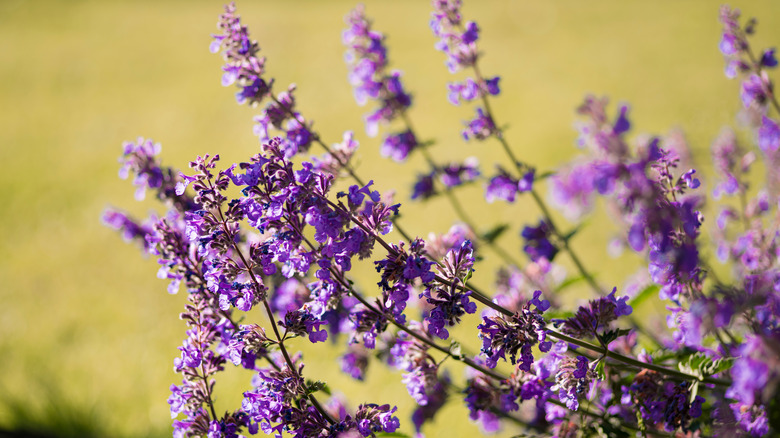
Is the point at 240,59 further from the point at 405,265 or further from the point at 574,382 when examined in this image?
the point at 574,382

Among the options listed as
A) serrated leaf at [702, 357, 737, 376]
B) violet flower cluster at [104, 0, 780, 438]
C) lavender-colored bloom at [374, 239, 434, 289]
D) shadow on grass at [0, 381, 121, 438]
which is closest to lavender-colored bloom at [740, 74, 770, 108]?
violet flower cluster at [104, 0, 780, 438]

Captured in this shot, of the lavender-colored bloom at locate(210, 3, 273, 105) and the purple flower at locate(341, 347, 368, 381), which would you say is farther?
the purple flower at locate(341, 347, 368, 381)

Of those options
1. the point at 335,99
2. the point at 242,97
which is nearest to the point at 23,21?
the point at 335,99

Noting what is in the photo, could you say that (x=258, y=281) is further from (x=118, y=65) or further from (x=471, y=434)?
(x=118, y=65)

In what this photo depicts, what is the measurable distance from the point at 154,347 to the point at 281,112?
2183 mm

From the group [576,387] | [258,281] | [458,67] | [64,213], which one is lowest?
Answer: [576,387]

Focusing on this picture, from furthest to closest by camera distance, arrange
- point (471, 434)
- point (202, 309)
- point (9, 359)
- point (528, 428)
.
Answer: point (9, 359)
point (471, 434)
point (528, 428)
point (202, 309)

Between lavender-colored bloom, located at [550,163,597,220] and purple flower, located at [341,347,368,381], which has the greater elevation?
lavender-colored bloom, located at [550,163,597,220]

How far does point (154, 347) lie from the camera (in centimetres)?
334

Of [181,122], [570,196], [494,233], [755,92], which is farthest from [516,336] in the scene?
[181,122]

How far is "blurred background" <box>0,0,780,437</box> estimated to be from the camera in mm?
3141

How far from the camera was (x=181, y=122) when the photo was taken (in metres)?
6.20

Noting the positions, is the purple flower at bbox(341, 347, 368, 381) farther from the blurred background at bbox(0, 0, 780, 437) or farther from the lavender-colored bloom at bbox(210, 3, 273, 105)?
the lavender-colored bloom at bbox(210, 3, 273, 105)

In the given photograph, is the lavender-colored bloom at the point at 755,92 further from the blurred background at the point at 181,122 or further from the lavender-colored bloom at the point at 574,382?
the blurred background at the point at 181,122
